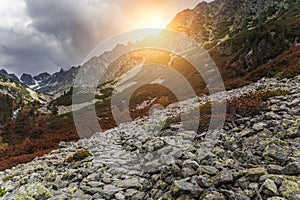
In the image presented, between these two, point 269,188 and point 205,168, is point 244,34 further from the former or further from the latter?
point 269,188

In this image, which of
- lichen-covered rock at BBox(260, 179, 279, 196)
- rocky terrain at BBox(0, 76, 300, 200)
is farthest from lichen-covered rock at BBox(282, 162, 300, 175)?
lichen-covered rock at BBox(260, 179, 279, 196)

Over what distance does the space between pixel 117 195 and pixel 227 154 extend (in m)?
3.96

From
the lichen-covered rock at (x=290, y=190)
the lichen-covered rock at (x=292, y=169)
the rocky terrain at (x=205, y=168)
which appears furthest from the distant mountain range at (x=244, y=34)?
the lichen-covered rock at (x=290, y=190)

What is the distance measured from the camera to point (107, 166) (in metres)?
10.9

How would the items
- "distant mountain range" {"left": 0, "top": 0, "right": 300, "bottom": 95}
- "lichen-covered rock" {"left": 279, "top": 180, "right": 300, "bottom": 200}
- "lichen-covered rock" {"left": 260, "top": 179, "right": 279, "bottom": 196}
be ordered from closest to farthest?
"lichen-covered rock" {"left": 279, "top": 180, "right": 300, "bottom": 200}, "lichen-covered rock" {"left": 260, "top": 179, "right": 279, "bottom": 196}, "distant mountain range" {"left": 0, "top": 0, "right": 300, "bottom": 95}

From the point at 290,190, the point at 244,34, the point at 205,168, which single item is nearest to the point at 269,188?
Result: the point at 290,190

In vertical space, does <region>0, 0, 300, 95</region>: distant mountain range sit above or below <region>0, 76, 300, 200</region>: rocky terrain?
above

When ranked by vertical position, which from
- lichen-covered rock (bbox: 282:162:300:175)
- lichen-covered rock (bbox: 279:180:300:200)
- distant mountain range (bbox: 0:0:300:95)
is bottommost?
lichen-covered rock (bbox: 279:180:300:200)

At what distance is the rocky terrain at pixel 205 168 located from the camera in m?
6.62

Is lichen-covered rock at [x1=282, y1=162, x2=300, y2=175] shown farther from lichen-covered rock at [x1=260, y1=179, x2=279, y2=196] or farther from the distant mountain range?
the distant mountain range

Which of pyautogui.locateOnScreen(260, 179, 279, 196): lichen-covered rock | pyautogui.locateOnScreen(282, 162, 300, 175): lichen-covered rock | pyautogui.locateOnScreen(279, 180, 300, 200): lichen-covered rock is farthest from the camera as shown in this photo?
pyautogui.locateOnScreen(282, 162, 300, 175): lichen-covered rock

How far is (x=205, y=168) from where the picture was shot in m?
7.66

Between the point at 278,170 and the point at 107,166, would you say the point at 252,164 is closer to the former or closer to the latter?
the point at 278,170

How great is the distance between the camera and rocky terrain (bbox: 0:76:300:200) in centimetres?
662
